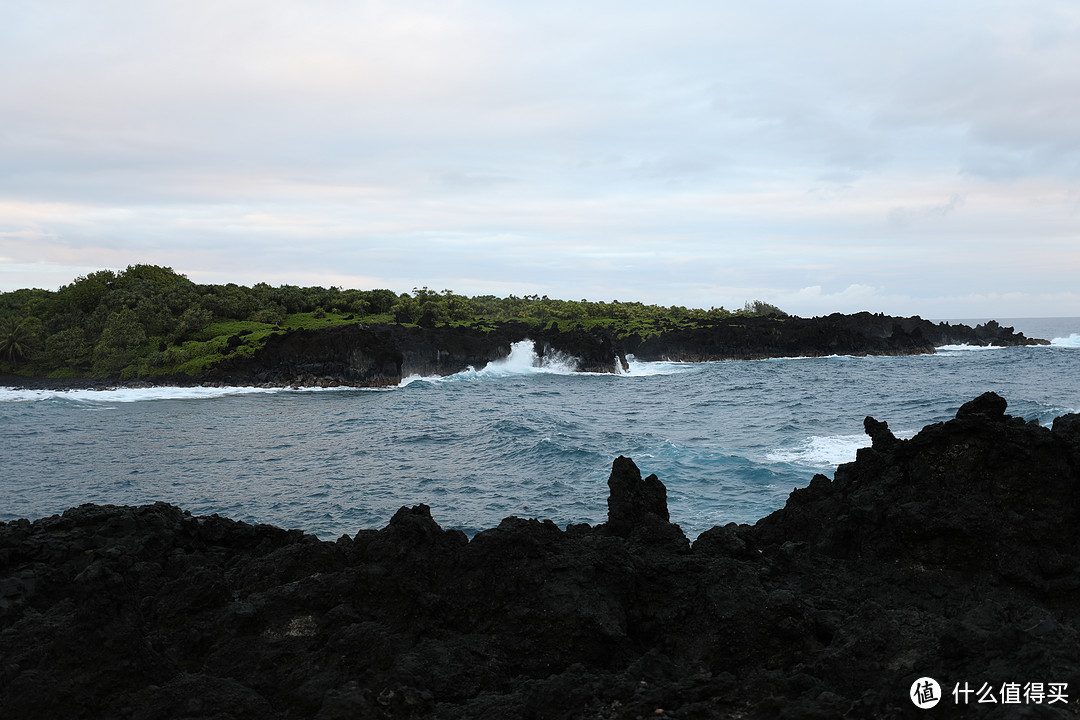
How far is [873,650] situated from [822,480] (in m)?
6.14

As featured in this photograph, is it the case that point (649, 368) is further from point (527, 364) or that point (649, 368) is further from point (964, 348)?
point (964, 348)

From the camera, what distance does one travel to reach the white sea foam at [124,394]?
45.8 meters

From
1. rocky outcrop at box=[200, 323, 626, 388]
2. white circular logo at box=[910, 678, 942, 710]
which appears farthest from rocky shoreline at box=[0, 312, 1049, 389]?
white circular logo at box=[910, 678, 942, 710]

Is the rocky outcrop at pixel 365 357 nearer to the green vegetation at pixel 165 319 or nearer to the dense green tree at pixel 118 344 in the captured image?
the green vegetation at pixel 165 319

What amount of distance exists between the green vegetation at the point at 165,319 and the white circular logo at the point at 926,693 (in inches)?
2228

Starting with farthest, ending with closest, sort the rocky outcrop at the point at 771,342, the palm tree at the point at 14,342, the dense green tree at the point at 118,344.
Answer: the rocky outcrop at the point at 771,342, the palm tree at the point at 14,342, the dense green tree at the point at 118,344

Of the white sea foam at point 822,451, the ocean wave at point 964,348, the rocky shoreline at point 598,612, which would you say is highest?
the ocean wave at point 964,348

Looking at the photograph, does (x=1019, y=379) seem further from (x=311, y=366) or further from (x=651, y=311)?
(x=651, y=311)

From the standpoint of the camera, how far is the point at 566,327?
3558 inches

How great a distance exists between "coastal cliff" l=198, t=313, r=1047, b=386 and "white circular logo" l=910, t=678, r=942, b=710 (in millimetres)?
51486

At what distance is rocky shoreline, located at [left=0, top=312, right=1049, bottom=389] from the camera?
54.0 meters

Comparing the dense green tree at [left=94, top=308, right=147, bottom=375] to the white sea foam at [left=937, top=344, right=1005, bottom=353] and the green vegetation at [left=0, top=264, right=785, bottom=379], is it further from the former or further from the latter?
the white sea foam at [left=937, top=344, right=1005, bottom=353]

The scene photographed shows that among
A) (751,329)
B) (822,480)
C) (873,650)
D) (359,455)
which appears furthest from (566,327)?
(873,650)

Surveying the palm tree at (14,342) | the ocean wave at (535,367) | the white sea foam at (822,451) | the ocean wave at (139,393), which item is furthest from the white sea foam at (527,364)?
the white sea foam at (822,451)
